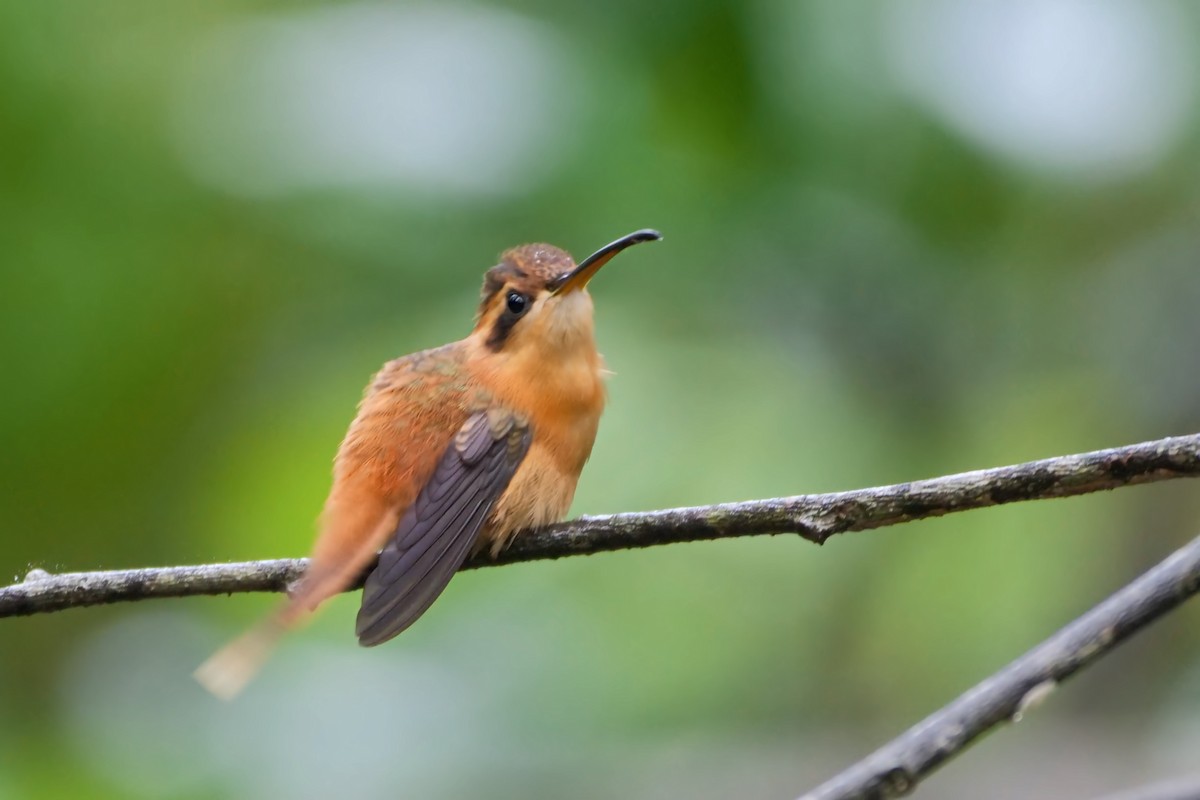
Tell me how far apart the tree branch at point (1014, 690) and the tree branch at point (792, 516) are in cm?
69

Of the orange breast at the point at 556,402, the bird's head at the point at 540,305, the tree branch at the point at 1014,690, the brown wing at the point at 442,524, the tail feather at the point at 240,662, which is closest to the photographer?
the tree branch at the point at 1014,690

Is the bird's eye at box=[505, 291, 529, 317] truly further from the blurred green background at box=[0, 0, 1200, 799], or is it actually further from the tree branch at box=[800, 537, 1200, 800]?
the tree branch at box=[800, 537, 1200, 800]

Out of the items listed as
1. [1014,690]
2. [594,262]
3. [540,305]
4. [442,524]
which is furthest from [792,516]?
[540,305]

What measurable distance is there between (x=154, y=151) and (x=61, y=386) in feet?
2.66

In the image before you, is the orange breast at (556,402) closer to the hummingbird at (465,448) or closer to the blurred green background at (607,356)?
the hummingbird at (465,448)

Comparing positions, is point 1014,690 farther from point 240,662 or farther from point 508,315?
point 508,315

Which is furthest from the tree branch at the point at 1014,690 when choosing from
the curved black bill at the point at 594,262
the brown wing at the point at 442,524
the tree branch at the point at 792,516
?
the curved black bill at the point at 594,262

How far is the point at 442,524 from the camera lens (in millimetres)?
3127

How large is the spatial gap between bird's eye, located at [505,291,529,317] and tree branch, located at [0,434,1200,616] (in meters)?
0.99

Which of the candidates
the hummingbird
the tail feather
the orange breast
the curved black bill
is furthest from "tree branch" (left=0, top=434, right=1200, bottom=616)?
the curved black bill

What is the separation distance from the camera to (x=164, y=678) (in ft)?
12.6

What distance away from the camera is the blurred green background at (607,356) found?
3666 mm

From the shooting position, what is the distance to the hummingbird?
296 centimetres

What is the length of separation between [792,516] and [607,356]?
1.89 metres
